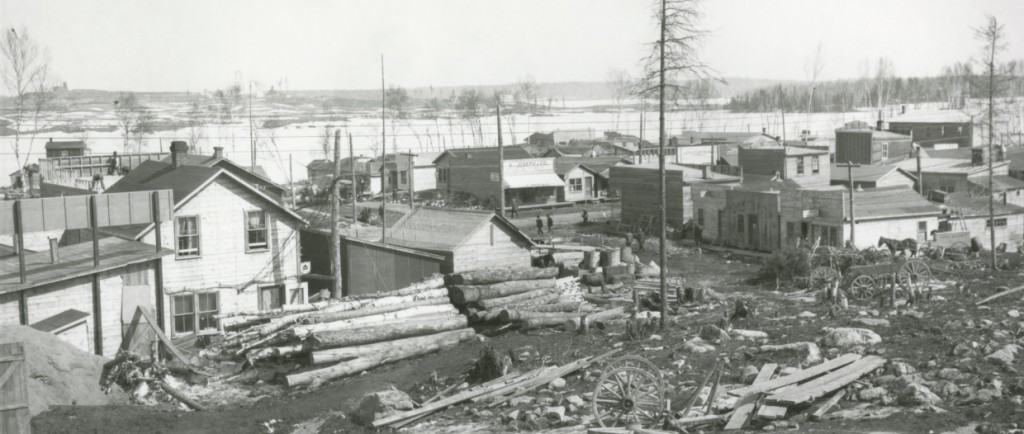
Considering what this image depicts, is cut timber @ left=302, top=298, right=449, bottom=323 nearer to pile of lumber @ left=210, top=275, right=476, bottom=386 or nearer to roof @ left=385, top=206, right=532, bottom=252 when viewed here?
pile of lumber @ left=210, top=275, right=476, bottom=386

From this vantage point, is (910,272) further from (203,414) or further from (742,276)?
(203,414)

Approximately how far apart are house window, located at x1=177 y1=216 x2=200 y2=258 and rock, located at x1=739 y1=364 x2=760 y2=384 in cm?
1821

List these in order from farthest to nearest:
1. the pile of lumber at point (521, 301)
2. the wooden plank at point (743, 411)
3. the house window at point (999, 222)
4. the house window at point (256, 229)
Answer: the house window at point (999, 222) < the house window at point (256, 229) < the pile of lumber at point (521, 301) < the wooden plank at point (743, 411)

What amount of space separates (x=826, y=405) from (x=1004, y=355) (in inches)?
176

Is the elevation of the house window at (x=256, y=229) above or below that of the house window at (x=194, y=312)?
above

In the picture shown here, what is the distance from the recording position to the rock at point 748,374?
18.5 metres

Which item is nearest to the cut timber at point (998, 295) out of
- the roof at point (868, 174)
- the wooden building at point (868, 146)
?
the roof at point (868, 174)

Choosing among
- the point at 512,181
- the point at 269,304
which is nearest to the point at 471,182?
the point at 512,181

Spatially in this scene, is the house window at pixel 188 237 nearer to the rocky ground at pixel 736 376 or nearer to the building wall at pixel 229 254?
the building wall at pixel 229 254

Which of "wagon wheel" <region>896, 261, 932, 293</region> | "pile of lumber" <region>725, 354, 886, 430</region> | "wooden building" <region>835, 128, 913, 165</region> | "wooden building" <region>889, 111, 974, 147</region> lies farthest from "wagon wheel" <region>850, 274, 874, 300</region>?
"wooden building" <region>889, 111, 974, 147</region>

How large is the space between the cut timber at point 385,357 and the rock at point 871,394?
10.5 m

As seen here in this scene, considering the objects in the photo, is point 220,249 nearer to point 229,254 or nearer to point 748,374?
point 229,254

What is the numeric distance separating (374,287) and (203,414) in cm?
1564

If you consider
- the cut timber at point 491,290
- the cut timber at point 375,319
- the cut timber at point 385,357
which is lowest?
the cut timber at point 385,357
